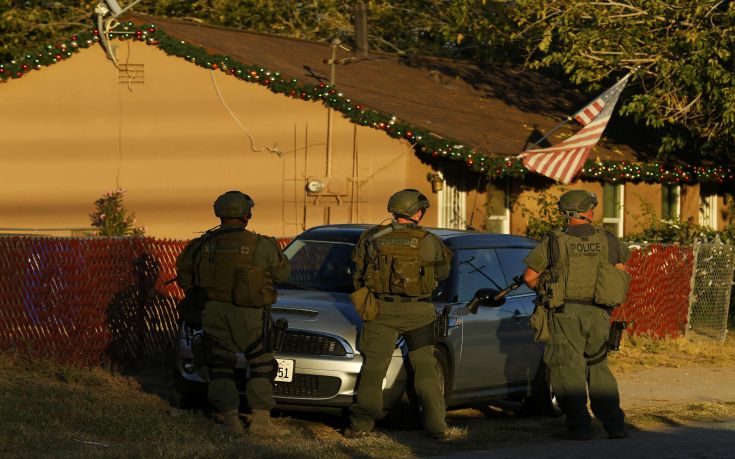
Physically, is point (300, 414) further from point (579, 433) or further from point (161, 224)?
point (161, 224)

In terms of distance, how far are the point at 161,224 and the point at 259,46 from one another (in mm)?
4249

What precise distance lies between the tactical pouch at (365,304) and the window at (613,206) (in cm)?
1447

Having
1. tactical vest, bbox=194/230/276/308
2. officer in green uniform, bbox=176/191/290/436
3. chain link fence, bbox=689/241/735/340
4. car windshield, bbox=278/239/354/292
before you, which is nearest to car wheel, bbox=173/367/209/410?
officer in green uniform, bbox=176/191/290/436

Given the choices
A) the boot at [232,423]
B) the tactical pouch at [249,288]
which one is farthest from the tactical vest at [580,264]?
the boot at [232,423]

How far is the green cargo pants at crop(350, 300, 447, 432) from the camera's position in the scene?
9.62 meters

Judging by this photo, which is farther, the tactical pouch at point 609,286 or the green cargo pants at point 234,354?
the tactical pouch at point 609,286

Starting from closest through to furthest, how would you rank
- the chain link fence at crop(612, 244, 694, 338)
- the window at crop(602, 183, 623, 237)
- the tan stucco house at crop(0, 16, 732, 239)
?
1. the chain link fence at crop(612, 244, 694, 338)
2. the tan stucco house at crop(0, 16, 732, 239)
3. the window at crop(602, 183, 623, 237)

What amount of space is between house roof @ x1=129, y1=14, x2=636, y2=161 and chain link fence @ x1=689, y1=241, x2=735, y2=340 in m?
3.55

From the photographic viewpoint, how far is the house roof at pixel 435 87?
835 inches

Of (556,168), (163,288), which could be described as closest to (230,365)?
(163,288)

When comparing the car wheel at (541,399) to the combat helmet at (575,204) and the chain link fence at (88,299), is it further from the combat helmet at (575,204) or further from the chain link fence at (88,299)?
the chain link fence at (88,299)

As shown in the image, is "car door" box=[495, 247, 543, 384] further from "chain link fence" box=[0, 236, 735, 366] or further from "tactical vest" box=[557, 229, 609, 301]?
"chain link fence" box=[0, 236, 735, 366]

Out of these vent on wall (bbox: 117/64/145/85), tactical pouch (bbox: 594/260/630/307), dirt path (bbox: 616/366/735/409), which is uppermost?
vent on wall (bbox: 117/64/145/85)

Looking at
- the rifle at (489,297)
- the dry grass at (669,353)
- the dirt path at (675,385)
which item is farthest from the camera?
the dry grass at (669,353)
